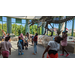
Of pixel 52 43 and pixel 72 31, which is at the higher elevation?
pixel 72 31

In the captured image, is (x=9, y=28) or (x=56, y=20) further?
(x=9, y=28)

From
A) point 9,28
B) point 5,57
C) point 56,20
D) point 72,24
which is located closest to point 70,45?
point 56,20

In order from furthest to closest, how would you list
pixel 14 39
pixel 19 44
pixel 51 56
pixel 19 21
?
pixel 19 21 < pixel 14 39 < pixel 19 44 < pixel 51 56

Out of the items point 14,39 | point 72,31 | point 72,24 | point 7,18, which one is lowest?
point 14,39

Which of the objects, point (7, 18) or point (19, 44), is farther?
point (7, 18)

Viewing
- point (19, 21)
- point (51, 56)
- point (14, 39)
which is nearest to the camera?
point (51, 56)

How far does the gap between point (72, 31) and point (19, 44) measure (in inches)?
255

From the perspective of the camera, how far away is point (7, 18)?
13.6 meters

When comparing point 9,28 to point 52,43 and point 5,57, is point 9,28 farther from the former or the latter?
point 52,43

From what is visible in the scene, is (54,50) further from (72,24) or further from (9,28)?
(9,28)

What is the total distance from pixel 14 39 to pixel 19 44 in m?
7.79

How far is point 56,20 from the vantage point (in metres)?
7.07

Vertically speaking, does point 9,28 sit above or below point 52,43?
above

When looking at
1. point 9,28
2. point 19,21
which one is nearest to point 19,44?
point 9,28
